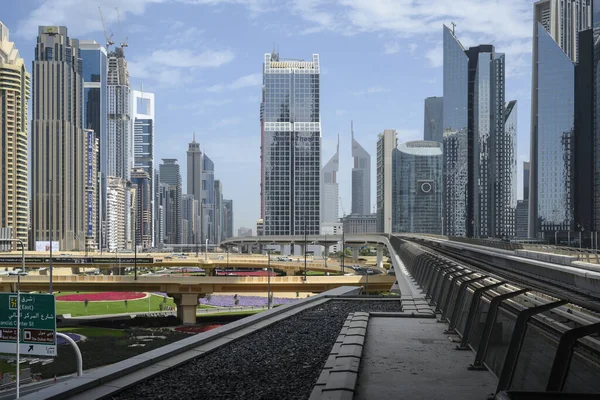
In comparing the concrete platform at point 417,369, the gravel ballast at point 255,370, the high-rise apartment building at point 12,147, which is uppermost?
the high-rise apartment building at point 12,147

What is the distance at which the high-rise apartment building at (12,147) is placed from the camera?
570 feet

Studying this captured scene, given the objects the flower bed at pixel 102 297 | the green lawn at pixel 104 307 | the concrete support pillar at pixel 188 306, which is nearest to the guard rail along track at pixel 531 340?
the concrete support pillar at pixel 188 306

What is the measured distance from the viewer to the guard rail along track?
28.3ft

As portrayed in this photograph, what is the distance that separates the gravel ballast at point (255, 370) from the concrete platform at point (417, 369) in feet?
3.94

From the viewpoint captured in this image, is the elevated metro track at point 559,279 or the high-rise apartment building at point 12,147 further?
the high-rise apartment building at point 12,147

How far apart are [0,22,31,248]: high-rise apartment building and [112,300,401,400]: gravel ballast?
168 meters

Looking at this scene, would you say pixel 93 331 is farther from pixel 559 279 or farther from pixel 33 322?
pixel 559 279

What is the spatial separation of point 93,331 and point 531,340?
55768 millimetres

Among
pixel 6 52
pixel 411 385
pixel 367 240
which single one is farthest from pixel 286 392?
pixel 6 52

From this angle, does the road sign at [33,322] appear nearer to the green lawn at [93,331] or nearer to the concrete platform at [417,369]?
the concrete platform at [417,369]

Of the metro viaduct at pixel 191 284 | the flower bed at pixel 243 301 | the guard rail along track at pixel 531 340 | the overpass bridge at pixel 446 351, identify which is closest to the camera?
the guard rail along track at pixel 531 340

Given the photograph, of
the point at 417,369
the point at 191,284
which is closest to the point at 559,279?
the point at 417,369

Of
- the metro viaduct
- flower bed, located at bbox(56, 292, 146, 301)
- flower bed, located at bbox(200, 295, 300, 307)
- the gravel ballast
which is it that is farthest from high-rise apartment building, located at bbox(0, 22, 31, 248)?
the gravel ballast

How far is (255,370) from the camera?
15.1 m
